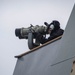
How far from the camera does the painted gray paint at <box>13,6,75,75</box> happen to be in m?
1.15

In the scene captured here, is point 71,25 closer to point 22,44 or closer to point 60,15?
point 60,15

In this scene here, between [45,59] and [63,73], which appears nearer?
[63,73]

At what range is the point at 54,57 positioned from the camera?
125 centimetres

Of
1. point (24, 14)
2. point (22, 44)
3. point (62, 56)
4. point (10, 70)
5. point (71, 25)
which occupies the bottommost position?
point (10, 70)

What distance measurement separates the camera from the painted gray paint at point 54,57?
1.15 metres

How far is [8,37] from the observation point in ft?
10.4

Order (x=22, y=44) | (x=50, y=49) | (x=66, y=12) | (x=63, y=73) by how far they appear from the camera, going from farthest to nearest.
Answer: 1. (x=22, y=44)
2. (x=66, y=12)
3. (x=50, y=49)
4. (x=63, y=73)

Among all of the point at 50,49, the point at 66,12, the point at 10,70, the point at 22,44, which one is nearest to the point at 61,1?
the point at 66,12

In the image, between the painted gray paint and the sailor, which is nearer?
the painted gray paint

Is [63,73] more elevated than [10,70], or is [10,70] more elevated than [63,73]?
[63,73]

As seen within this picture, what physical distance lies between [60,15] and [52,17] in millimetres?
126

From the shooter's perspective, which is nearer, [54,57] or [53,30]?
[54,57]

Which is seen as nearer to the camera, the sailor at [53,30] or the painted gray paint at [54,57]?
the painted gray paint at [54,57]

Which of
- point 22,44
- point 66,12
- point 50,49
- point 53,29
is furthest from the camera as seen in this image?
point 22,44
